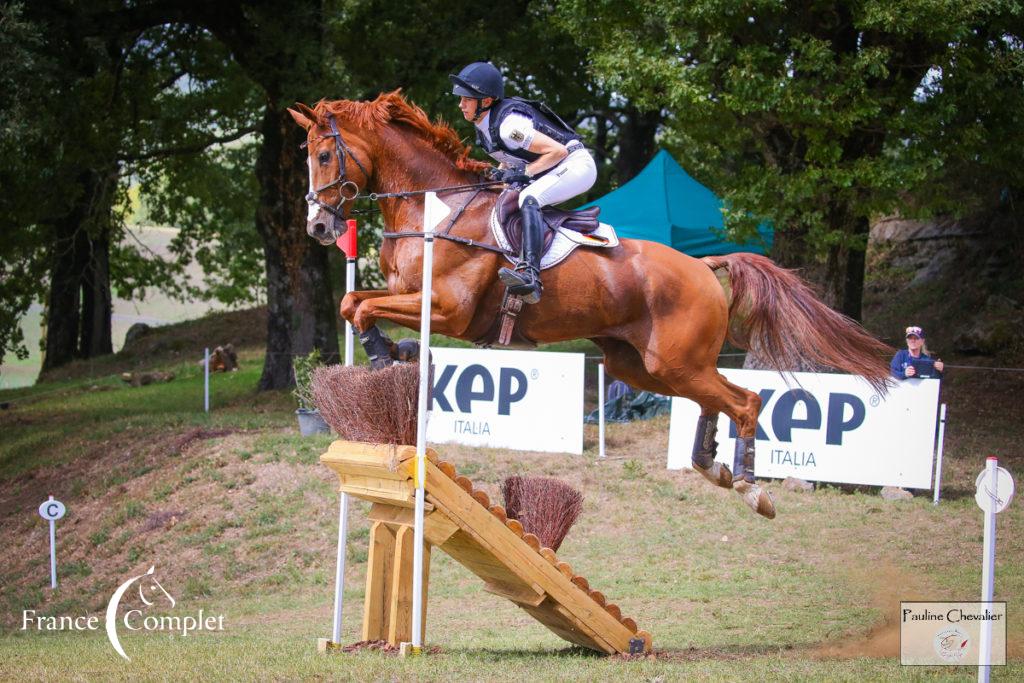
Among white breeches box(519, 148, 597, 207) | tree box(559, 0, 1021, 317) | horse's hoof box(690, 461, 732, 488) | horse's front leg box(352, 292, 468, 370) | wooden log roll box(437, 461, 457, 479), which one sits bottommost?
horse's hoof box(690, 461, 732, 488)

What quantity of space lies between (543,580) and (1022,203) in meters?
15.2

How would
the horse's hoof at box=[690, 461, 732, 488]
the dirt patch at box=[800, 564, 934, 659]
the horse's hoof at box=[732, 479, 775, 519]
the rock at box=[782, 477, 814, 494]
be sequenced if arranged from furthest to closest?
the rock at box=[782, 477, 814, 494], the dirt patch at box=[800, 564, 934, 659], the horse's hoof at box=[690, 461, 732, 488], the horse's hoof at box=[732, 479, 775, 519]

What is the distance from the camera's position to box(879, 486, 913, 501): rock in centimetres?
1185

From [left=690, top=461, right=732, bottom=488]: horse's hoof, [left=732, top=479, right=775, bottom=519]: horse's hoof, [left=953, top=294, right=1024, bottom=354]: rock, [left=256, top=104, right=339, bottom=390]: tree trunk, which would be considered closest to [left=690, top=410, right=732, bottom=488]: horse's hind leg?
[left=690, top=461, right=732, bottom=488]: horse's hoof

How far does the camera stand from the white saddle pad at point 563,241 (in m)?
6.62

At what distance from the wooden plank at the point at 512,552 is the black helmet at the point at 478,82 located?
2163mm

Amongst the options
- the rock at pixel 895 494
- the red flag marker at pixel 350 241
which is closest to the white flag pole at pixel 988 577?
the red flag marker at pixel 350 241

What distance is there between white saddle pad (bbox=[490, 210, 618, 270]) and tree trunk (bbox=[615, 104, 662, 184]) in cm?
1620

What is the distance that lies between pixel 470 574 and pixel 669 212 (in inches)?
266

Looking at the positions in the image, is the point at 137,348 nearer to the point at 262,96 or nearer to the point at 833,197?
the point at 262,96

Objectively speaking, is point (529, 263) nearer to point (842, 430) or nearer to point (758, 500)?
point (758, 500)

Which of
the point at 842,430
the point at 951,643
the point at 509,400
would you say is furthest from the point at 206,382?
the point at 951,643

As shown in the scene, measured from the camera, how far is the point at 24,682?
615 cm

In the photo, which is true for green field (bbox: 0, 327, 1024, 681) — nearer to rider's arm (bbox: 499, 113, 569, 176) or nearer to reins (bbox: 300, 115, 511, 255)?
reins (bbox: 300, 115, 511, 255)
